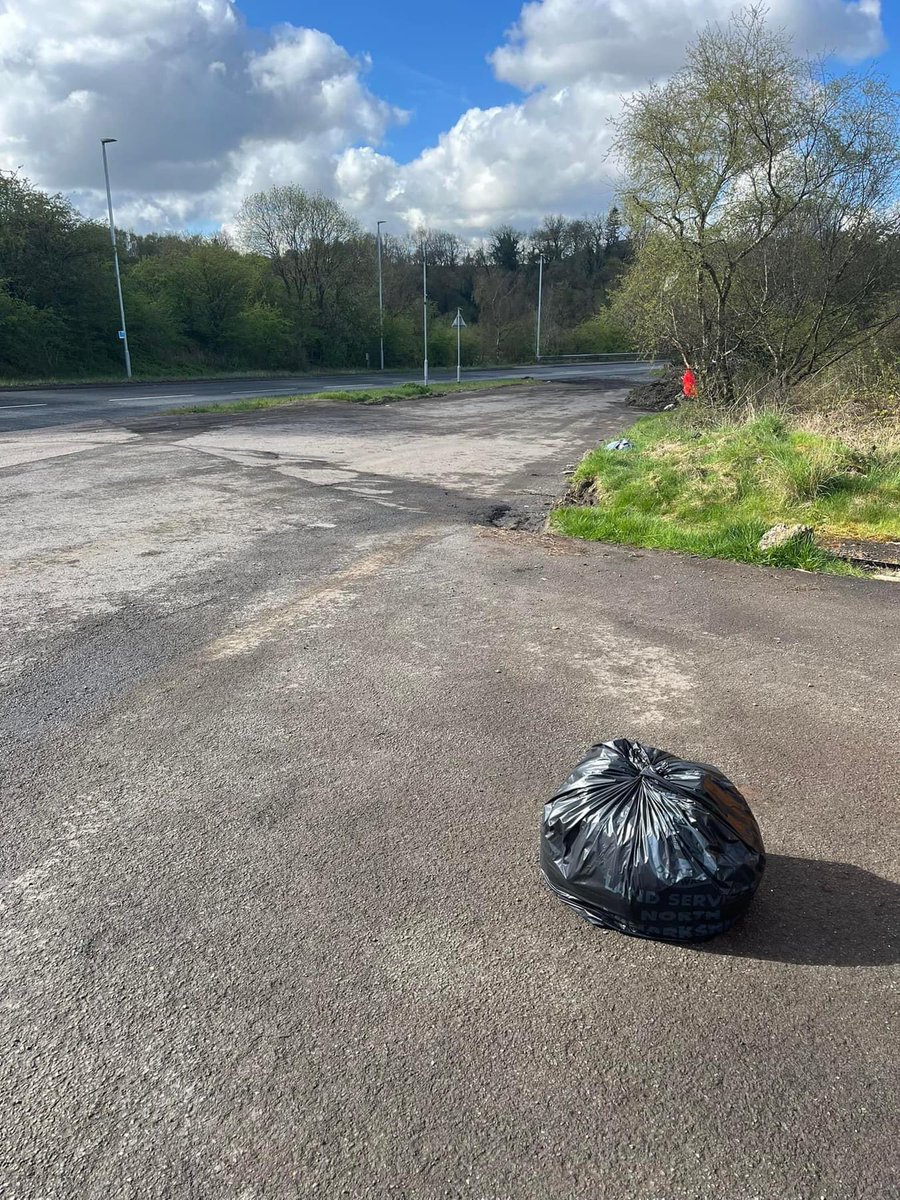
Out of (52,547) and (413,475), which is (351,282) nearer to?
(413,475)

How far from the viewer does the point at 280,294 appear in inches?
2099

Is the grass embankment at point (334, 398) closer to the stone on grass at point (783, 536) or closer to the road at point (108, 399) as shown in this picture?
the road at point (108, 399)

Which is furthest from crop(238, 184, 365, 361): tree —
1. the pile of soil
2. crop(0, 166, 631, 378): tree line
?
the pile of soil

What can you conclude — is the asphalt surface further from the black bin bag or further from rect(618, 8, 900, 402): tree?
rect(618, 8, 900, 402): tree

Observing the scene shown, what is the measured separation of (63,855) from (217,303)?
49258mm

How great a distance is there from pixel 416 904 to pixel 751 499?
6990mm

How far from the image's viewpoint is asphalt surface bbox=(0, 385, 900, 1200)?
76.3 inches

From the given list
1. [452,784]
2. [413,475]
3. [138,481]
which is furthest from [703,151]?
[452,784]

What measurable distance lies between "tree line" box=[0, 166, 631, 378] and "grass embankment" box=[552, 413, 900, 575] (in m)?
10.8

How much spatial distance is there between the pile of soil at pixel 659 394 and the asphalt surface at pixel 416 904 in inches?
865

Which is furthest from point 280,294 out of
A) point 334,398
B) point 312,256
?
point 334,398

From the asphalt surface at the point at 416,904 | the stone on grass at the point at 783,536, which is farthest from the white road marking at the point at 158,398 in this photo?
the stone on grass at the point at 783,536

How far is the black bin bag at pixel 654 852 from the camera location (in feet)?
8.36

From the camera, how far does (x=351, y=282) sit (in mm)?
55875
